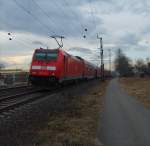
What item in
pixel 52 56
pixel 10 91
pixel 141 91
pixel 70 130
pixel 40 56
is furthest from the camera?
pixel 141 91

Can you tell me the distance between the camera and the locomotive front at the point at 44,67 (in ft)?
105

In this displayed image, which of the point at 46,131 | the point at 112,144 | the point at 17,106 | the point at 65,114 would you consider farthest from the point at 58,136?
the point at 17,106

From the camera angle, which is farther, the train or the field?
the train

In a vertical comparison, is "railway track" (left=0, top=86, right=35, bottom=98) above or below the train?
below

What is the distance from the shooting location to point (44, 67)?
32625 millimetres

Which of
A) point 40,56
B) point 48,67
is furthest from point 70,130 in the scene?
point 40,56

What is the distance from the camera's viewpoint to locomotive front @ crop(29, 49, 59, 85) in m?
32.0

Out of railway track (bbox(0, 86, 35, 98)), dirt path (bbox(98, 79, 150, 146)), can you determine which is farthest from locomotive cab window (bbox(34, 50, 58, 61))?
dirt path (bbox(98, 79, 150, 146))

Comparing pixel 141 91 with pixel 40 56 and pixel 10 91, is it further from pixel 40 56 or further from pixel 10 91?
pixel 10 91

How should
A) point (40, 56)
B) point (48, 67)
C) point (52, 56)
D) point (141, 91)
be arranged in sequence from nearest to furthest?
point (48, 67), point (52, 56), point (40, 56), point (141, 91)

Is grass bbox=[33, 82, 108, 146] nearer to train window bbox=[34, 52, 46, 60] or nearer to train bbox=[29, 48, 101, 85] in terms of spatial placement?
train bbox=[29, 48, 101, 85]

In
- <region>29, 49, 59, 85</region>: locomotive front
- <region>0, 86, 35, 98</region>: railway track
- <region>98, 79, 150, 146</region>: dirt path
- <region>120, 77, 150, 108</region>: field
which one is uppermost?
<region>29, 49, 59, 85</region>: locomotive front

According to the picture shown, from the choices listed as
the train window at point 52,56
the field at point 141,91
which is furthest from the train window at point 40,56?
the field at point 141,91

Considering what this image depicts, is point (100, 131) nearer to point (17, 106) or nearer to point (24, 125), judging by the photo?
point (24, 125)
